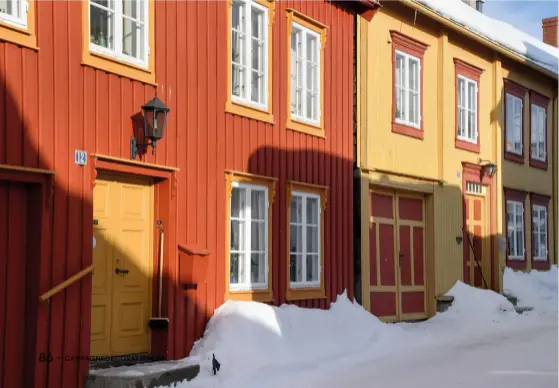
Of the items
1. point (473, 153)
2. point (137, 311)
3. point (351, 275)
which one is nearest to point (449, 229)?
point (473, 153)

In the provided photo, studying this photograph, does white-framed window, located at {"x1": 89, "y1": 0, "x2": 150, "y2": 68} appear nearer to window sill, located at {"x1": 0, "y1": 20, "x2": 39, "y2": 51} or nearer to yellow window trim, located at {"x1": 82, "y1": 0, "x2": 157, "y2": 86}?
yellow window trim, located at {"x1": 82, "y1": 0, "x2": 157, "y2": 86}

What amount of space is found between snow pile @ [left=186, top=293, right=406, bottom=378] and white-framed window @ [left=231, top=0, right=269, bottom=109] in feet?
9.95

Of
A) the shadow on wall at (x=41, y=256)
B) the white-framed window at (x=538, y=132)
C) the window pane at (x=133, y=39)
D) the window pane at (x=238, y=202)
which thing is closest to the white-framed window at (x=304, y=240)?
the window pane at (x=238, y=202)

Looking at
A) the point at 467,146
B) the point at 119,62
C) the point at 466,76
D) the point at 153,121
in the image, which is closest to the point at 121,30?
the point at 119,62

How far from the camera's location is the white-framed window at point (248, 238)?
39.1 feet

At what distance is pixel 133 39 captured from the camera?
10.2 meters

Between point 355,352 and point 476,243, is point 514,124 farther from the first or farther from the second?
point 355,352

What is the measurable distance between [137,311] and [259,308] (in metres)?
1.83

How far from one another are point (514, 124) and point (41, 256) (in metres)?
15.5

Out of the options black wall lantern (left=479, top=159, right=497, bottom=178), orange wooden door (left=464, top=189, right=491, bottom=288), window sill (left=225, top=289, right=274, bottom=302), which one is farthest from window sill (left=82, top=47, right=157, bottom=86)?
black wall lantern (left=479, top=159, right=497, bottom=178)

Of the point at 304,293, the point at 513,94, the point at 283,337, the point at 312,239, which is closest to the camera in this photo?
the point at 283,337

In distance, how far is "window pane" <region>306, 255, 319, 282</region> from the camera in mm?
13516

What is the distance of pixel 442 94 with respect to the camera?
1783cm

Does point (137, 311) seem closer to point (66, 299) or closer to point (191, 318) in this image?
point (191, 318)
